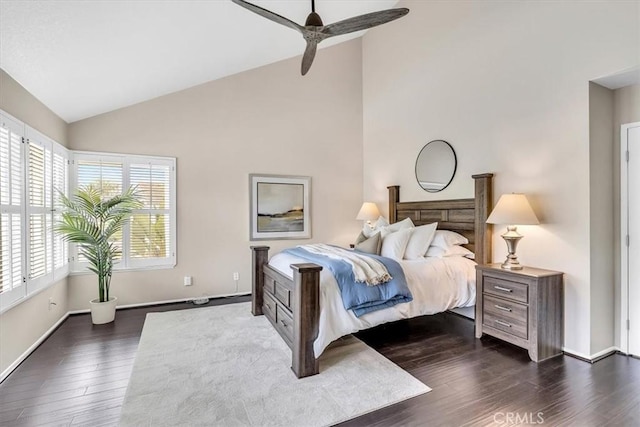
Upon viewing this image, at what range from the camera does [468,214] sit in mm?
3930

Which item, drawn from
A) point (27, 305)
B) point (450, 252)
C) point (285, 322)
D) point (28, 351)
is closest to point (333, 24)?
point (285, 322)

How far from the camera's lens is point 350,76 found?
5.93m

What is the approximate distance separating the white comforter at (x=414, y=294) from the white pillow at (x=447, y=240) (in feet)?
0.70

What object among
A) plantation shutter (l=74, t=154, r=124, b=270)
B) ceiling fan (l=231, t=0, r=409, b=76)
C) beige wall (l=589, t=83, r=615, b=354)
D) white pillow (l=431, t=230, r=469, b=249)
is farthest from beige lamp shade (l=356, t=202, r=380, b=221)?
plantation shutter (l=74, t=154, r=124, b=270)

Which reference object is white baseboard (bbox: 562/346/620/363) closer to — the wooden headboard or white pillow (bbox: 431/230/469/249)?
the wooden headboard

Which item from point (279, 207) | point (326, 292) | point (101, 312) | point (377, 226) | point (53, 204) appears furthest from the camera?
point (279, 207)

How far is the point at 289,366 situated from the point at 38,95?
3.62 metres

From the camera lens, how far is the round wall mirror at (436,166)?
4188mm

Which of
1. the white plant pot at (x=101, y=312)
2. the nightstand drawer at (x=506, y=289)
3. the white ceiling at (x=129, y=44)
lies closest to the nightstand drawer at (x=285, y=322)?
the nightstand drawer at (x=506, y=289)

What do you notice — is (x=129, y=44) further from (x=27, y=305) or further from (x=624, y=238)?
(x=624, y=238)

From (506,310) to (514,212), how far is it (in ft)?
3.14

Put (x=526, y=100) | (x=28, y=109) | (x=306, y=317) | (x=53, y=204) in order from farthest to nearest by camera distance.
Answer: (x=53, y=204) < (x=526, y=100) < (x=28, y=109) < (x=306, y=317)

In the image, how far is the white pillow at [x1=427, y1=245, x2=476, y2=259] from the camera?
375 cm

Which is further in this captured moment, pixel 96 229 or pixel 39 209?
pixel 96 229
